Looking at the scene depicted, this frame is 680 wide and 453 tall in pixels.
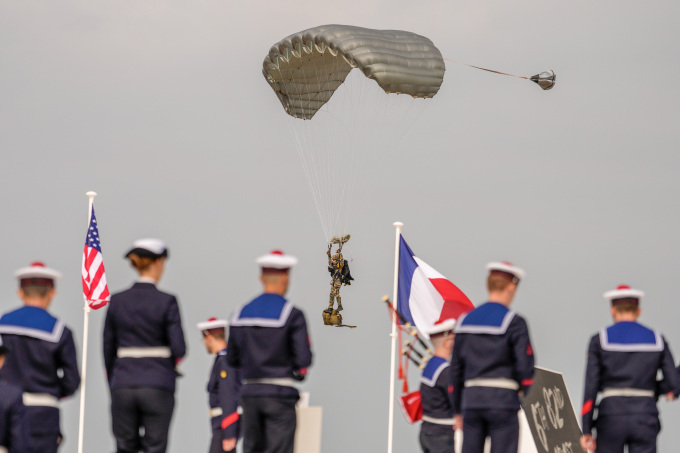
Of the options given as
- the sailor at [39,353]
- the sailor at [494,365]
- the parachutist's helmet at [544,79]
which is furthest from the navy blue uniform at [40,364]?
the parachutist's helmet at [544,79]

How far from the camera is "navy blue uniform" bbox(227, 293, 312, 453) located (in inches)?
460

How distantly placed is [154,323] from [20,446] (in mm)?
2212

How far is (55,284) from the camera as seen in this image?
1147 cm

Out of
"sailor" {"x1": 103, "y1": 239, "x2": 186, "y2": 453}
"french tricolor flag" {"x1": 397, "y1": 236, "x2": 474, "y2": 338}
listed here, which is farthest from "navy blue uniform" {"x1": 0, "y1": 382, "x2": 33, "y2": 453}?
"french tricolor flag" {"x1": 397, "y1": 236, "x2": 474, "y2": 338}

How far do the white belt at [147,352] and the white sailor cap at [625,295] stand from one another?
384 cm

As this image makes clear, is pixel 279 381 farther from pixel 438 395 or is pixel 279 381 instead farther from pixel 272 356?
pixel 438 395

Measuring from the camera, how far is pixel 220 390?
14.4 meters

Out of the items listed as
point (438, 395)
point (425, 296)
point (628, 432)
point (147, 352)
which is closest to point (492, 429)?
point (628, 432)

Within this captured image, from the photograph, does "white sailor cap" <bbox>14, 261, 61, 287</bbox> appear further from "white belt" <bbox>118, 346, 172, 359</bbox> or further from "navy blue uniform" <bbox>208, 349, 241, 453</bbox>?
"navy blue uniform" <bbox>208, 349, 241, 453</bbox>

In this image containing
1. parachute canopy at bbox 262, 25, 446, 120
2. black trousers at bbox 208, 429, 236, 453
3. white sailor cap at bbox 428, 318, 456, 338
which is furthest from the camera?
parachute canopy at bbox 262, 25, 446, 120

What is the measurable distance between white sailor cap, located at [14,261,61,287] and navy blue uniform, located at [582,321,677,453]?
4688 mm

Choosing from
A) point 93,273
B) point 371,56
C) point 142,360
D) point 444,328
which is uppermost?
point 371,56

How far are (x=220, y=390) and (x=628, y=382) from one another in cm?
445

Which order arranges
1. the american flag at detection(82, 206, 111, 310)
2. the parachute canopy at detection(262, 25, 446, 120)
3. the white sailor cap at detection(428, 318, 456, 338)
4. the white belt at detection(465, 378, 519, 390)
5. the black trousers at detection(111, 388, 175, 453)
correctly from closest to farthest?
1. the white belt at detection(465, 378, 519, 390)
2. the black trousers at detection(111, 388, 175, 453)
3. the white sailor cap at detection(428, 318, 456, 338)
4. the american flag at detection(82, 206, 111, 310)
5. the parachute canopy at detection(262, 25, 446, 120)
